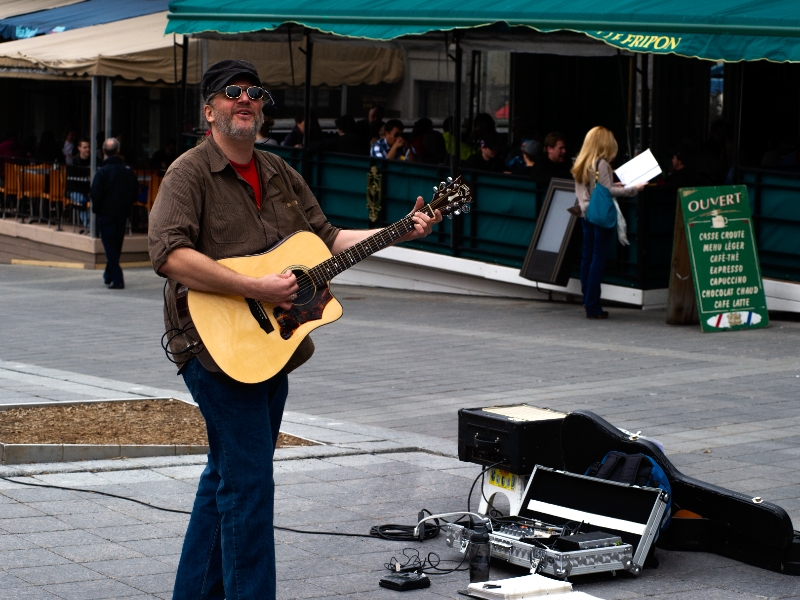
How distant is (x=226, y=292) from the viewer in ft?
13.5

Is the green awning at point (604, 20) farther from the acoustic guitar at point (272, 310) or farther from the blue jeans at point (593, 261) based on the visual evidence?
the acoustic guitar at point (272, 310)

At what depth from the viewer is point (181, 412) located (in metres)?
8.24

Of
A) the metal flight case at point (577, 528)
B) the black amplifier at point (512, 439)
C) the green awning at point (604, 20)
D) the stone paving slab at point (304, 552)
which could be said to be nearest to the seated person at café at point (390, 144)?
the green awning at point (604, 20)

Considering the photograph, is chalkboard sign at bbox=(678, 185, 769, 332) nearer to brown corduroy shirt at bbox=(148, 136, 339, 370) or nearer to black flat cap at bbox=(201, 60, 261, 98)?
brown corduroy shirt at bbox=(148, 136, 339, 370)

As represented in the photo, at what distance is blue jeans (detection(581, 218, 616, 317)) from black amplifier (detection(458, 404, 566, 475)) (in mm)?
6977

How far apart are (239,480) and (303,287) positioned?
0.66 m

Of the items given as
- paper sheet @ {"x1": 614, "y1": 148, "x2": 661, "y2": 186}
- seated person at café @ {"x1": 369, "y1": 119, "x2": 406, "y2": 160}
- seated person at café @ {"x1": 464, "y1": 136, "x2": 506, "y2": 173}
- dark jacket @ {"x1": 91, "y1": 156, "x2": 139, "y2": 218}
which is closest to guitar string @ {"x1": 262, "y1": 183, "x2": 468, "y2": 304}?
paper sheet @ {"x1": 614, "y1": 148, "x2": 661, "y2": 186}

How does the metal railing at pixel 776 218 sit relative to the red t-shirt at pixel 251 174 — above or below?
below

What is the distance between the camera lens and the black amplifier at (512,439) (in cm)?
566

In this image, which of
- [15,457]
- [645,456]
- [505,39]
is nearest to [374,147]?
[505,39]

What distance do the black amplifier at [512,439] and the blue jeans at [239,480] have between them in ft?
5.47

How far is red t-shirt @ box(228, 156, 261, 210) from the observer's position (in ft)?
14.0

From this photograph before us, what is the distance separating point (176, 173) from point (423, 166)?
11309 millimetres

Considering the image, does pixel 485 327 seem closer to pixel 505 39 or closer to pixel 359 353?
pixel 359 353
